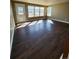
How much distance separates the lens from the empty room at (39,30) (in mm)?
861

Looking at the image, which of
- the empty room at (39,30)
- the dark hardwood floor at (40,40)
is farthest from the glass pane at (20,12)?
the dark hardwood floor at (40,40)

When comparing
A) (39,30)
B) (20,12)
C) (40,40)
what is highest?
(20,12)

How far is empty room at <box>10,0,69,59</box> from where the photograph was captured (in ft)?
2.82

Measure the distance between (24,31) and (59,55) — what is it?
0.48 m

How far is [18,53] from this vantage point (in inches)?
36.4

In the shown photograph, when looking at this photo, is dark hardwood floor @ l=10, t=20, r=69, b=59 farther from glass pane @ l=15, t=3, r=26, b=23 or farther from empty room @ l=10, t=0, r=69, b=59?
glass pane @ l=15, t=3, r=26, b=23

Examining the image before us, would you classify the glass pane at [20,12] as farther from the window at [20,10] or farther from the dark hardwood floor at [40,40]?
the dark hardwood floor at [40,40]

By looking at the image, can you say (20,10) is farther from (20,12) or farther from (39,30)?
(39,30)

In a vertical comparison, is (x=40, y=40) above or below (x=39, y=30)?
below

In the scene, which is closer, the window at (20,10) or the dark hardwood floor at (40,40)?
the window at (20,10)

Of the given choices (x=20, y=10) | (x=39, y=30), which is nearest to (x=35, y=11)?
(x=20, y=10)

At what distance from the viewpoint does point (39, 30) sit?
1.06m

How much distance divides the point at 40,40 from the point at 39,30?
124mm
